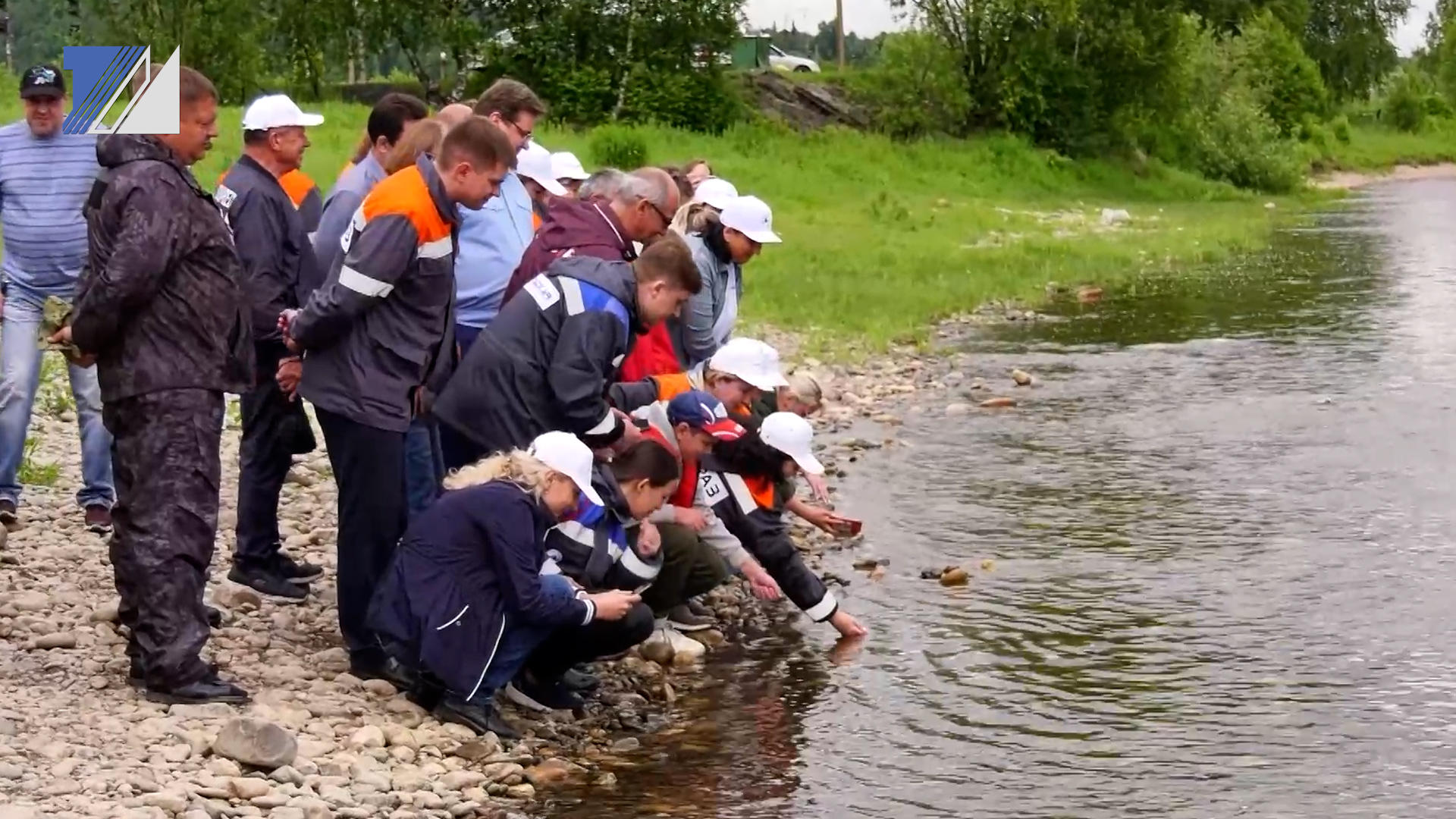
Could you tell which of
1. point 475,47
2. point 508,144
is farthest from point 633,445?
point 475,47

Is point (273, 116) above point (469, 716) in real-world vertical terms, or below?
above

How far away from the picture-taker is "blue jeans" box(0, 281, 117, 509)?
301 inches

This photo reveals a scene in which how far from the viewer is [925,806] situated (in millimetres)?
5793

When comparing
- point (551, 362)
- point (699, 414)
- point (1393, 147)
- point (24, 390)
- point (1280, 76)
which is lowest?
point (1393, 147)

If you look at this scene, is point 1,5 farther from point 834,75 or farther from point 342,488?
point 834,75

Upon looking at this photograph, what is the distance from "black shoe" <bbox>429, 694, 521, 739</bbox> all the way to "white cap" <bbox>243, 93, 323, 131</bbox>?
86.6 inches

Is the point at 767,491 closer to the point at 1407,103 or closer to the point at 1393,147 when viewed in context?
the point at 1393,147

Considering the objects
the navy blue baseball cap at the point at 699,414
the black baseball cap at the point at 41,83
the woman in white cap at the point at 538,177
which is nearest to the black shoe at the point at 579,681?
the navy blue baseball cap at the point at 699,414

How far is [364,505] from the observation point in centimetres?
616

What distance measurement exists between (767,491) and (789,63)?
44.5m

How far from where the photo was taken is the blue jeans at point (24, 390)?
7.63 m

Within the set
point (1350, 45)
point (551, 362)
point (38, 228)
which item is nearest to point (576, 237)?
point (551, 362)

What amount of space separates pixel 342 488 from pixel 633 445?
954 mm

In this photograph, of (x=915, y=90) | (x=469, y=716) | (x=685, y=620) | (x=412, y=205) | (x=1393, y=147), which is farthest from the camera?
(x=1393, y=147)
